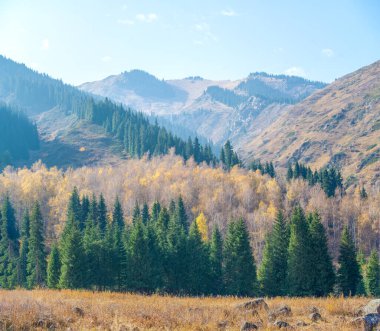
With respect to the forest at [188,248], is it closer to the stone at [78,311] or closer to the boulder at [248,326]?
the stone at [78,311]

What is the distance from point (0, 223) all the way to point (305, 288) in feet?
231

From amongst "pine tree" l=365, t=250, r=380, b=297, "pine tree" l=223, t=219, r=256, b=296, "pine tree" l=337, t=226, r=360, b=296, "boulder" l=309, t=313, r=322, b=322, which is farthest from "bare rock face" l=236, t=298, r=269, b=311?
"pine tree" l=365, t=250, r=380, b=297

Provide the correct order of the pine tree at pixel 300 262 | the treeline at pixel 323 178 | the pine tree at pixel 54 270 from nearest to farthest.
Result: 1. the pine tree at pixel 300 262
2. the pine tree at pixel 54 270
3. the treeline at pixel 323 178

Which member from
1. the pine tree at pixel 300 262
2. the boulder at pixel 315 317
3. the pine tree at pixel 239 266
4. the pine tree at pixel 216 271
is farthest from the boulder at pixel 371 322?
the pine tree at pixel 216 271

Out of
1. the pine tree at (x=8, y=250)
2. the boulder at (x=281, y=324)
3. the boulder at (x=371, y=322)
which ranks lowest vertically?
the pine tree at (x=8, y=250)

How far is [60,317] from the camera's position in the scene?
55.9ft

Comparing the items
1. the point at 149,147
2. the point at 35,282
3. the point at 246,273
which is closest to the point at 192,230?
the point at 246,273

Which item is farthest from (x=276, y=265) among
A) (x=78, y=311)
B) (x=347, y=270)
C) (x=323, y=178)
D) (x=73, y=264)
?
(x=323, y=178)

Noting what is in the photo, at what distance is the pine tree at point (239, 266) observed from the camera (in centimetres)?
5600

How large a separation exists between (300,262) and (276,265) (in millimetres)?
6306

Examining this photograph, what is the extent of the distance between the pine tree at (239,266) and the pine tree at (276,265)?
184 centimetres

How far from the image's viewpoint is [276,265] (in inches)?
2233

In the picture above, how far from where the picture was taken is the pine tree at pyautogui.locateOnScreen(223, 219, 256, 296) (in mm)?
56000

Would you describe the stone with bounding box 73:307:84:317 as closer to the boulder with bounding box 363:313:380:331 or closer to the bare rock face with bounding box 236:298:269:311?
the bare rock face with bounding box 236:298:269:311
